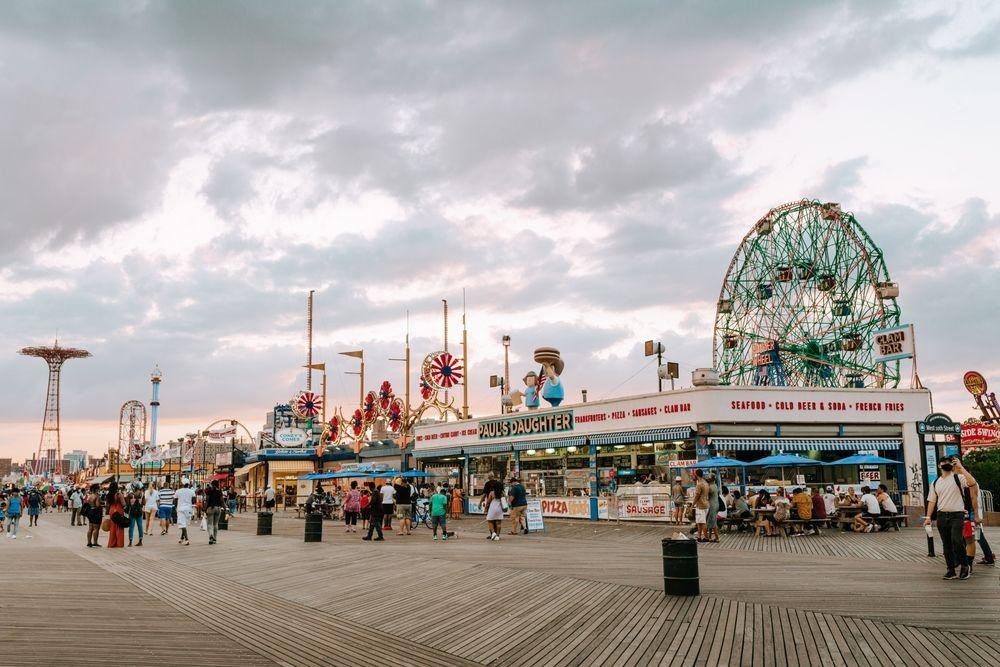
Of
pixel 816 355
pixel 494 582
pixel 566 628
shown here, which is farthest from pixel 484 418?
pixel 566 628

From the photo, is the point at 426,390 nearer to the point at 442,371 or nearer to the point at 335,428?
the point at 442,371

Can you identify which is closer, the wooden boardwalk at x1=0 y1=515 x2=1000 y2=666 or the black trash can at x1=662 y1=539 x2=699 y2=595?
the wooden boardwalk at x1=0 y1=515 x2=1000 y2=666

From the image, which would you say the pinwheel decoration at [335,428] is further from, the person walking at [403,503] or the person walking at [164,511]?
the person walking at [403,503]

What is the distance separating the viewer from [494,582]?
12695mm

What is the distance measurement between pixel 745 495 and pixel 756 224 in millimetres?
25517

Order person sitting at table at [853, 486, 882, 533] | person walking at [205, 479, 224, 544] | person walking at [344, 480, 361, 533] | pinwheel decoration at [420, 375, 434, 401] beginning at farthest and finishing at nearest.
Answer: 1. pinwheel decoration at [420, 375, 434, 401]
2. person walking at [344, 480, 361, 533]
3. person sitting at table at [853, 486, 882, 533]
4. person walking at [205, 479, 224, 544]

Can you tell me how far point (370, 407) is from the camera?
170ft

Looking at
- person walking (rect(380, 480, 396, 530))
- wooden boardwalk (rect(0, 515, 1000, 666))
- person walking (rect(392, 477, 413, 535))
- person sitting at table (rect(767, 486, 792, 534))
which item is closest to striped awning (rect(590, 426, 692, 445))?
person sitting at table (rect(767, 486, 792, 534))

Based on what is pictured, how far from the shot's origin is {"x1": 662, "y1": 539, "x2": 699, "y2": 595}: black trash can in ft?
34.9

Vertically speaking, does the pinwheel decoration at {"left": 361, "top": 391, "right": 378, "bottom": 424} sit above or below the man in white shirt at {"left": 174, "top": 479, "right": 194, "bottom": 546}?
above

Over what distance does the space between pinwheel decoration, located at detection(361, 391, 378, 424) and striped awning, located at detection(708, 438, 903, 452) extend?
91.4 ft

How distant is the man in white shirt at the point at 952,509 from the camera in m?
11.5

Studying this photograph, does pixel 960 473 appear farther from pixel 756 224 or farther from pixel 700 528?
pixel 756 224

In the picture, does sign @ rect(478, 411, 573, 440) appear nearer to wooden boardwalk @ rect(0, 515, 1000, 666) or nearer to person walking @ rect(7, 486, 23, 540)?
wooden boardwalk @ rect(0, 515, 1000, 666)
